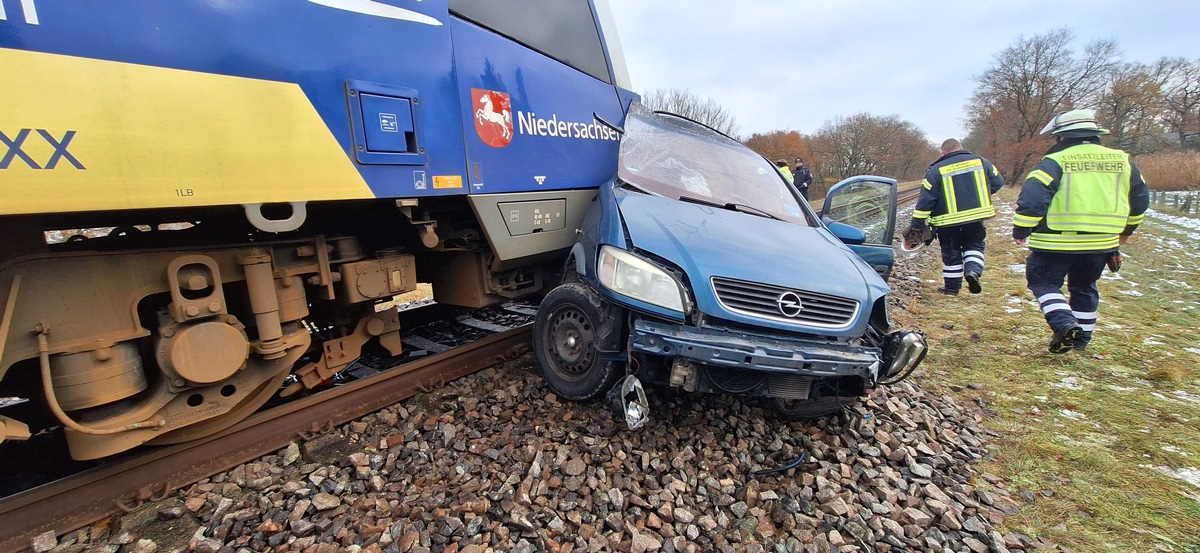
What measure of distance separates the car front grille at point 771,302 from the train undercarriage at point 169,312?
1866 millimetres

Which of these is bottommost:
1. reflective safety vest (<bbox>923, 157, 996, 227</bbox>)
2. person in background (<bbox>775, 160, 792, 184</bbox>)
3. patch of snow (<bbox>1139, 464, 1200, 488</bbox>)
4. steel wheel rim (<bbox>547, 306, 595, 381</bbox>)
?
patch of snow (<bbox>1139, 464, 1200, 488</bbox>)

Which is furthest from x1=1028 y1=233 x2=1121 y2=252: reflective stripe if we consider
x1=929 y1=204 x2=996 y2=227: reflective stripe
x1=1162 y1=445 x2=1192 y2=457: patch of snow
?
x1=1162 y1=445 x2=1192 y2=457: patch of snow

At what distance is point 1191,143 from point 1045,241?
149 ft

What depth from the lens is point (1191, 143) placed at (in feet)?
105

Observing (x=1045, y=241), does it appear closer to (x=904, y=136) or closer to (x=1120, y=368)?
(x=1120, y=368)

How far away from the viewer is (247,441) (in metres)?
2.73

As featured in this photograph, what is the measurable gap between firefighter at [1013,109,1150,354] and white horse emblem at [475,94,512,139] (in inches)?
184

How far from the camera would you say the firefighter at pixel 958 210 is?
5.91m

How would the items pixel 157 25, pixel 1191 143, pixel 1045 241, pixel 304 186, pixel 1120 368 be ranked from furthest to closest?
pixel 1191 143, pixel 1045 241, pixel 1120 368, pixel 304 186, pixel 157 25

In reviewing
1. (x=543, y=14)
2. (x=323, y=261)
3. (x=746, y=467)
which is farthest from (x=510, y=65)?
(x=746, y=467)

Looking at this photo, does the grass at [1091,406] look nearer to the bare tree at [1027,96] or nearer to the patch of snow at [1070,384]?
the patch of snow at [1070,384]

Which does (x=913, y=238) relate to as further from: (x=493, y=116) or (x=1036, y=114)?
(x=1036, y=114)

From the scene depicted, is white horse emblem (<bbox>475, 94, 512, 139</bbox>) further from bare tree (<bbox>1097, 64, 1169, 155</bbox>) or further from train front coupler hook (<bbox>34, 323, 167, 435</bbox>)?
bare tree (<bbox>1097, 64, 1169, 155</bbox>)

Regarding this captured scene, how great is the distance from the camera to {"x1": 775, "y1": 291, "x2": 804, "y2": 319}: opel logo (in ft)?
8.34
